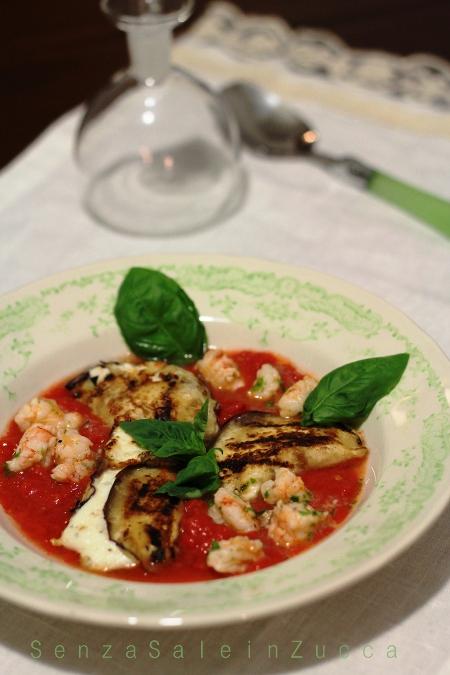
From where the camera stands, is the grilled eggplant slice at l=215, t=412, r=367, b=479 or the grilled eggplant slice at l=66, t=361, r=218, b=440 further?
the grilled eggplant slice at l=66, t=361, r=218, b=440

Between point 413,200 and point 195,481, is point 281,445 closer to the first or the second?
point 195,481

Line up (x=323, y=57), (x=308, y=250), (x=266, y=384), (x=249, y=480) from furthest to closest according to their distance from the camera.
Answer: (x=323, y=57) → (x=308, y=250) → (x=266, y=384) → (x=249, y=480)

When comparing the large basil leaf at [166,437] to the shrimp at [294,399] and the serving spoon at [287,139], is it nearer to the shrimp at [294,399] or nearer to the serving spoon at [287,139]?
the shrimp at [294,399]

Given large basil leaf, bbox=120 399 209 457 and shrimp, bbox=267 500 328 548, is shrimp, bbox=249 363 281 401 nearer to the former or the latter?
large basil leaf, bbox=120 399 209 457

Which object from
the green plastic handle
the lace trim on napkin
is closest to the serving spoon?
the green plastic handle

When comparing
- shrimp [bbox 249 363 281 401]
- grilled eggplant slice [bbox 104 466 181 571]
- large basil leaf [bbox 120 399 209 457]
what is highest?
large basil leaf [bbox 120 399 209 457]

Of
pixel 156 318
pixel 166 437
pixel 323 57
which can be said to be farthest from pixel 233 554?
pixel 323 57

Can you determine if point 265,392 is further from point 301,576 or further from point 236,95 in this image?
point 236,95

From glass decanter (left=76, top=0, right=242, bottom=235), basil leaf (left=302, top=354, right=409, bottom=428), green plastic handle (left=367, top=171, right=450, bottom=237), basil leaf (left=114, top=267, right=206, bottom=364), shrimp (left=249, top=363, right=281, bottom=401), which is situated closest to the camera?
basil leaf (left=302, top=354, right=409, bottom=428)
